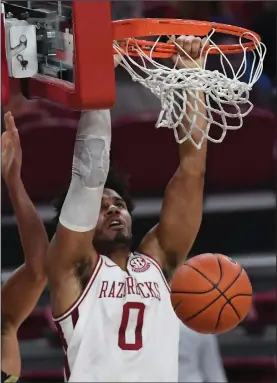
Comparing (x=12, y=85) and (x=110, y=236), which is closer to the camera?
(x=110, y=236)

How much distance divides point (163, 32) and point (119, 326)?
Result: 103 cm

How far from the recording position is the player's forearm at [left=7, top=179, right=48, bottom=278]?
301 centimetres

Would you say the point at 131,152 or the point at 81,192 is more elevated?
the point at 81,192

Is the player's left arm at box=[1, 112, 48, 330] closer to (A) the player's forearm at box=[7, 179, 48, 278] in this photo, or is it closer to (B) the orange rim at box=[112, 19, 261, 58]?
(A) the player's forearm at box=[7, 179, 48, 278]

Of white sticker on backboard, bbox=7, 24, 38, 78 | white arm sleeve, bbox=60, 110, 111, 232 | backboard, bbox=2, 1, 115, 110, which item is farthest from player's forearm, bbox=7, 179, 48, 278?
white sticker on backboard, bbox=7, 24, 38, 78

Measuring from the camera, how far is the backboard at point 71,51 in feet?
6.49

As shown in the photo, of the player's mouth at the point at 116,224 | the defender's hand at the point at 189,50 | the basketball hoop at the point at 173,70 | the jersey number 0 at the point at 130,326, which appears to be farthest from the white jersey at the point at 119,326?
the defender's hand at the point at 189,50

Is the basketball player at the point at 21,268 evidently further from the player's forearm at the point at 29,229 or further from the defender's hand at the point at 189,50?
the defender's hand at the point at 189,50

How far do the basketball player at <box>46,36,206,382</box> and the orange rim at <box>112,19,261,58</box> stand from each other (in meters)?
0.43

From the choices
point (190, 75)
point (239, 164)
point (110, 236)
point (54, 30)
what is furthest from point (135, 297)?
point (239, 164)

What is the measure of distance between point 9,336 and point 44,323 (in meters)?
0.47

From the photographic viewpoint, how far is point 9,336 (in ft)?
10.4

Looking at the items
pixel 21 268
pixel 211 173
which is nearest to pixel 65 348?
pixel 21 268

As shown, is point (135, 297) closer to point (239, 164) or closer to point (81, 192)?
point (81, 192)
